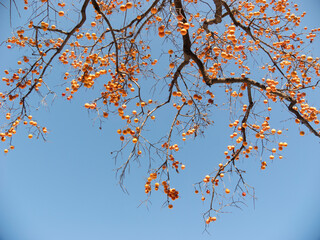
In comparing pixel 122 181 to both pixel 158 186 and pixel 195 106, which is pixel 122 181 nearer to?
pixel 158 186

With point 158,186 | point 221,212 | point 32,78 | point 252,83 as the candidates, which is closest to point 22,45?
point 32,78

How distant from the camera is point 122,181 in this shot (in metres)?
2.40

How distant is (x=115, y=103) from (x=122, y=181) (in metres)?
1.11

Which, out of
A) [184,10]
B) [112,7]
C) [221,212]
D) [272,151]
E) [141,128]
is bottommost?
[221,212]

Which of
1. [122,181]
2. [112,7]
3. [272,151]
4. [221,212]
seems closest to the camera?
[122,181]

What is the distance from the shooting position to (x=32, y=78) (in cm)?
289

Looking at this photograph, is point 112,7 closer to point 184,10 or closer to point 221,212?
point 184,10

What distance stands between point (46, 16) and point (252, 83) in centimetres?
267

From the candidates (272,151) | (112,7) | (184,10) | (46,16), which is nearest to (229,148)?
(272,151)

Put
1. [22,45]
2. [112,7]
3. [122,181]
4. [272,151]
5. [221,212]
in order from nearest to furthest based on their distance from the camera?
[122,181]
[221,212]
[272,151]
[22,45]
[112,7]

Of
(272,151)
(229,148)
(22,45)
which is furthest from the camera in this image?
(22,45)

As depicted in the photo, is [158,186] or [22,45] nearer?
[158,186]

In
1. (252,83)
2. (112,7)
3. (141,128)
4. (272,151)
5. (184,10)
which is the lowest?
(141,128)

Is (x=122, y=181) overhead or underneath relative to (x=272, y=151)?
underneath
